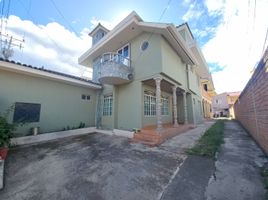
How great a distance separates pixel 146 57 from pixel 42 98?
6.39 m

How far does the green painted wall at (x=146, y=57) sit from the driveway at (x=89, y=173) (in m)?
4.30

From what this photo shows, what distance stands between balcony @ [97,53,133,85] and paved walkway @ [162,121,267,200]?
5307mm

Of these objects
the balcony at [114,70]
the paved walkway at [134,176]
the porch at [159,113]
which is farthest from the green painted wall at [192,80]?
the paved walkway at [134,176]

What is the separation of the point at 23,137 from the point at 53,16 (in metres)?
6.19

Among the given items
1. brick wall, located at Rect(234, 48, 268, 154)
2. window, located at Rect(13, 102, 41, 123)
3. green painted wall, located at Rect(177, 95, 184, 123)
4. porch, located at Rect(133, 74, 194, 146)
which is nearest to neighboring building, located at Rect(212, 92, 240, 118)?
green painted wall, located at Rect(177, 95, 184, 123)

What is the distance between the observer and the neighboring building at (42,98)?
6.04 metres

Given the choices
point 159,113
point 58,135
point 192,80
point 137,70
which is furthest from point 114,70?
point 192,80

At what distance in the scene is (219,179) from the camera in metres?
2.78

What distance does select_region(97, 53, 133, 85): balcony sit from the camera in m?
7.15

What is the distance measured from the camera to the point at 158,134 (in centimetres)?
598

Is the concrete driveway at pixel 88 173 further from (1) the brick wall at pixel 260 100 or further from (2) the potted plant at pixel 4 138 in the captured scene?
(1) the brick wall at pixel 260 100

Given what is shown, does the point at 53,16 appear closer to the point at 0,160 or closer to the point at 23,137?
the point at 23,137

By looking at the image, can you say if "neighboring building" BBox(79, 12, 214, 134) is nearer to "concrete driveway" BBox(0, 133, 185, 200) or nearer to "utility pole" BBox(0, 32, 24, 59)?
"concrete driveway" BBox(0, 133, 185, 200)

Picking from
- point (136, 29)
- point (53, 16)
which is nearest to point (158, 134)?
point (136, 29)
